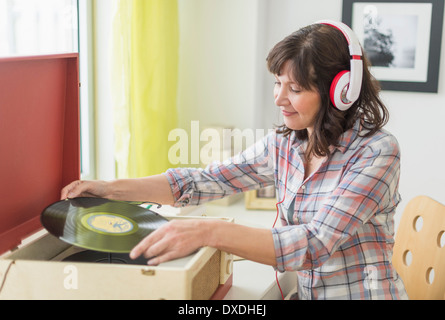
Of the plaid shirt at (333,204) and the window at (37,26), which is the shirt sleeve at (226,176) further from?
the window at (37,26)

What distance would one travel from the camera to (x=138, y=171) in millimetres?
1950

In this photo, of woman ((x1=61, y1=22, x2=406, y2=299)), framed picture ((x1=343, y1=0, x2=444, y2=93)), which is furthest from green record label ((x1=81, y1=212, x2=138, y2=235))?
framed picture ((x1=343, y1=0, x2=444, y2=93))

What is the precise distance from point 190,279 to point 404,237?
0.88m

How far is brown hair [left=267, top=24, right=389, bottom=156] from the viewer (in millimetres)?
1166

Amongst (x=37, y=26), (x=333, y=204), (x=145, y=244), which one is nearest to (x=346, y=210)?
(x=333, y=204)

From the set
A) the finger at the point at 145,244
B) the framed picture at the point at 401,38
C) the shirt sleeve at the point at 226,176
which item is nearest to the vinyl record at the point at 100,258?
the finger at the point at 145,244

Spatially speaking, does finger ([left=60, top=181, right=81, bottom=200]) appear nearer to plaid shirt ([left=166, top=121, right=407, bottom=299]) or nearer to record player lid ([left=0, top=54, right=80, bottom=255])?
record player lid ([left=0, top=54, right=80, bottom=255])

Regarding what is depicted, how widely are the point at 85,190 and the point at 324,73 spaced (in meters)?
0.57

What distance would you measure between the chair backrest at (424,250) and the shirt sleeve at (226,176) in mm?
435

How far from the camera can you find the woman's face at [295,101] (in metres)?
1.19

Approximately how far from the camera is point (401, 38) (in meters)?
2.19

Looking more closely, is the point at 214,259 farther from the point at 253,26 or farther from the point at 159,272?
the point at 253,26
